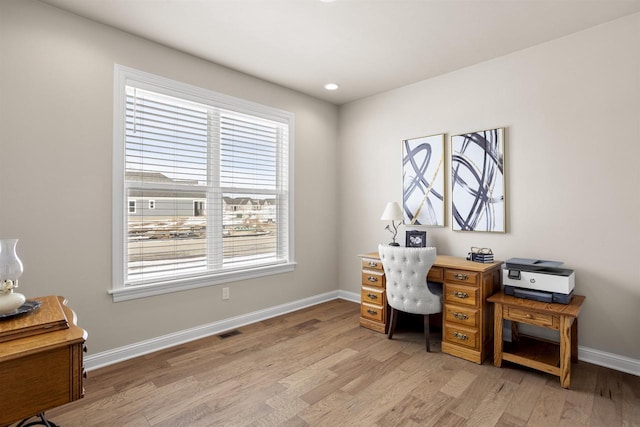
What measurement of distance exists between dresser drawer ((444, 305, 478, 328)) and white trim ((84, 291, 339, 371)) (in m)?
1.81

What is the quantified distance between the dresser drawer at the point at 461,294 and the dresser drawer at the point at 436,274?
7 cm

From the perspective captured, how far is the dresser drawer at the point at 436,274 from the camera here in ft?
9.56

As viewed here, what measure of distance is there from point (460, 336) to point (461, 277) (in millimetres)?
484

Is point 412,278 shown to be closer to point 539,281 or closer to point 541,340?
point 539,281

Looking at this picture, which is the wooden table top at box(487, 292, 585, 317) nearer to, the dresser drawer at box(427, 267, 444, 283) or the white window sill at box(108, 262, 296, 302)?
the dresser drawer at box(427, 267, 444, 283)

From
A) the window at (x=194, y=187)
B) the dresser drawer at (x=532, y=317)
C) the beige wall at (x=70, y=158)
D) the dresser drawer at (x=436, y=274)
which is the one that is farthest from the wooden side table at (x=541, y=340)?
the beige wall at (x=70, y=158)

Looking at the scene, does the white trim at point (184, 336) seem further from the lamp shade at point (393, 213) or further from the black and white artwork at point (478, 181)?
the black and white artwork at point (478, 181)

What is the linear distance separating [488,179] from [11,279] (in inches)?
135

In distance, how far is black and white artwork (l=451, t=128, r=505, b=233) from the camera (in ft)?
10.1

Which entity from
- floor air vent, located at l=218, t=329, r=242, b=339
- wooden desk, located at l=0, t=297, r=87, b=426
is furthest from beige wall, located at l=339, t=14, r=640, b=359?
wooden desk, located at l=0, t=297, r=87, b=426

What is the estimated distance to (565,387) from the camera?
7.38 feet

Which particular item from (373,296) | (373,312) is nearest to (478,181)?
(373,296)

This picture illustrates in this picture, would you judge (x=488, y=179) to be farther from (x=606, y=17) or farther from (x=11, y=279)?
(x=11, y=279)

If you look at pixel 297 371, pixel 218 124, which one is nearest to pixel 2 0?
pixel 218 124
